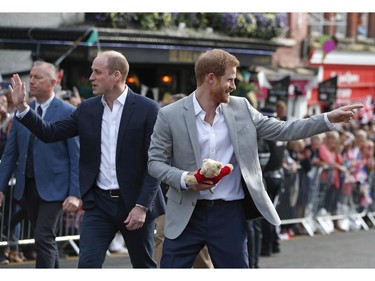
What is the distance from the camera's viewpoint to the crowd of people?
7391 millimetres

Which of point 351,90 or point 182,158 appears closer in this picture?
point 182,158

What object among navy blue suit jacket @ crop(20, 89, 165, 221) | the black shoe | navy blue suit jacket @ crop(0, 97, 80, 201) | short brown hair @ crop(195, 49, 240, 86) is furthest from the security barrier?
short brown hair @ crop(195, 49, 240, 86)

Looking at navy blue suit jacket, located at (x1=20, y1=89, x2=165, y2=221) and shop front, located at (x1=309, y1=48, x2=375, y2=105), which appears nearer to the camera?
navy blue suit jacket, located at (x1=20, y1=89, x2=165, y2=221)

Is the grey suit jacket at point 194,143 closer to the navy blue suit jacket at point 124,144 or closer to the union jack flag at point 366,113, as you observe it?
the navy blue suit jacket at point 124,144

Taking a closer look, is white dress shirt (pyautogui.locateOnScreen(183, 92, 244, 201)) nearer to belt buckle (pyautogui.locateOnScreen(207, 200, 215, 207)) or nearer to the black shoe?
belt buckle (pyautogui.locateOnScreen(207, 200, 215, 207))

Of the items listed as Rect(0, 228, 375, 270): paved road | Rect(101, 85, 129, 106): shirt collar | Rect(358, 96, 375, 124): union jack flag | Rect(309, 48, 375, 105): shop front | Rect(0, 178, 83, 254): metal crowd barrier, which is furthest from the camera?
Rect(309, 48, 375, 105): shop front

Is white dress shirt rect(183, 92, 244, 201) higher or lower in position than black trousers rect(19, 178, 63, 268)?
higher

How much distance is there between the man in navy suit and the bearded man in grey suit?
1841mm

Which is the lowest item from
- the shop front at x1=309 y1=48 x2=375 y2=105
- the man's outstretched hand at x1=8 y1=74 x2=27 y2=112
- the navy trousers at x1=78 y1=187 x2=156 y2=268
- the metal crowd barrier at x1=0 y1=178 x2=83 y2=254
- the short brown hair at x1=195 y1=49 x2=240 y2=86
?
the shop front at x1=309 y1=48 x2=375 y2=105

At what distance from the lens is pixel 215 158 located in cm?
742

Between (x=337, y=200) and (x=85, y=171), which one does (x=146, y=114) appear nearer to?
(x=85, y=171)

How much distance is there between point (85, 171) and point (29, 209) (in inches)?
53.3

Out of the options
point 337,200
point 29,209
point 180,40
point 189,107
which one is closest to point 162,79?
point 180,40

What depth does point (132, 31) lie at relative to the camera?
20.4 metres
